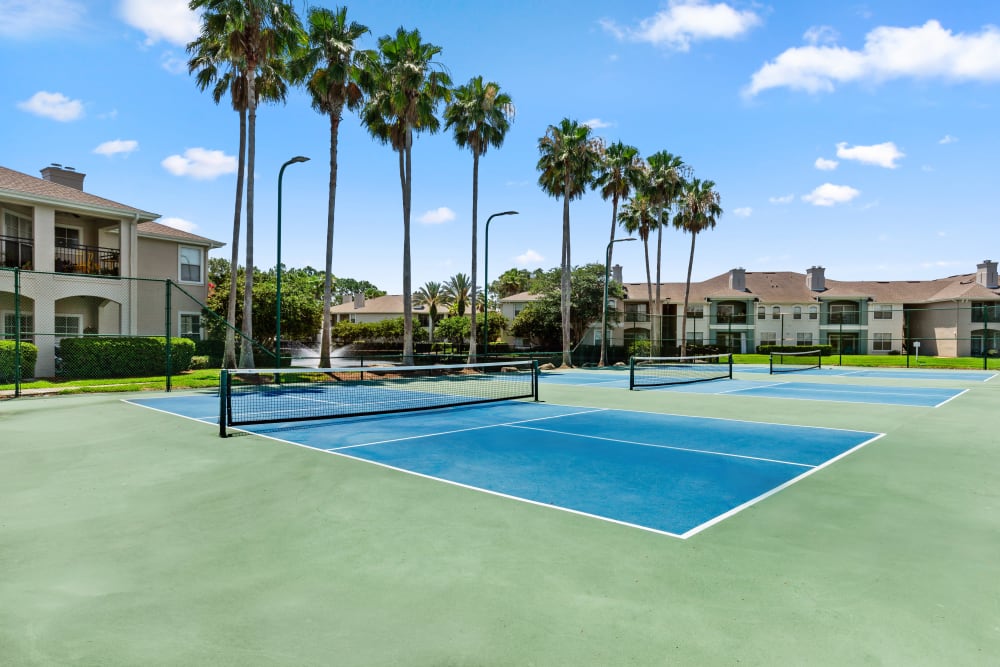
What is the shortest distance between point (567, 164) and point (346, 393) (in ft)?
80.5

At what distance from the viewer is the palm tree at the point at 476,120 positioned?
3297 centimetres

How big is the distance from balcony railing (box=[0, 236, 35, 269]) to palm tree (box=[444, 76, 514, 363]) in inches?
802

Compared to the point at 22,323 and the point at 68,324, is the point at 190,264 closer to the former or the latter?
the point at 68,324

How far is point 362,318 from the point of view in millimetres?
80250

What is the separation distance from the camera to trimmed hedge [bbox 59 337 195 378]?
2345 cm

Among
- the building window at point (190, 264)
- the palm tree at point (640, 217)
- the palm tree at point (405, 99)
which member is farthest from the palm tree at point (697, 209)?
the building window at point (190, 264)

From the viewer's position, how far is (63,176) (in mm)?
29734

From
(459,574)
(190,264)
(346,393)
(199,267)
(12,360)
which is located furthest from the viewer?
(199,267)

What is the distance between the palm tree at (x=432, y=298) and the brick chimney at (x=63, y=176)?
50951 mm

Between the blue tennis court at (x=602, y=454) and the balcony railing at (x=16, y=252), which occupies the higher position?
the balcony railing at (x=16, y=252)

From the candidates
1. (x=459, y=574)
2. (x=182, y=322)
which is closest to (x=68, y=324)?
(x=182, y=322)

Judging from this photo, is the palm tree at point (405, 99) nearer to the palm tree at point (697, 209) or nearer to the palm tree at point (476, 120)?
the palm tree at point (476, 120)

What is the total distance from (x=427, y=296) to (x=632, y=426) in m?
69.8

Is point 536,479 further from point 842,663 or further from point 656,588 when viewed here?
point 842,663
